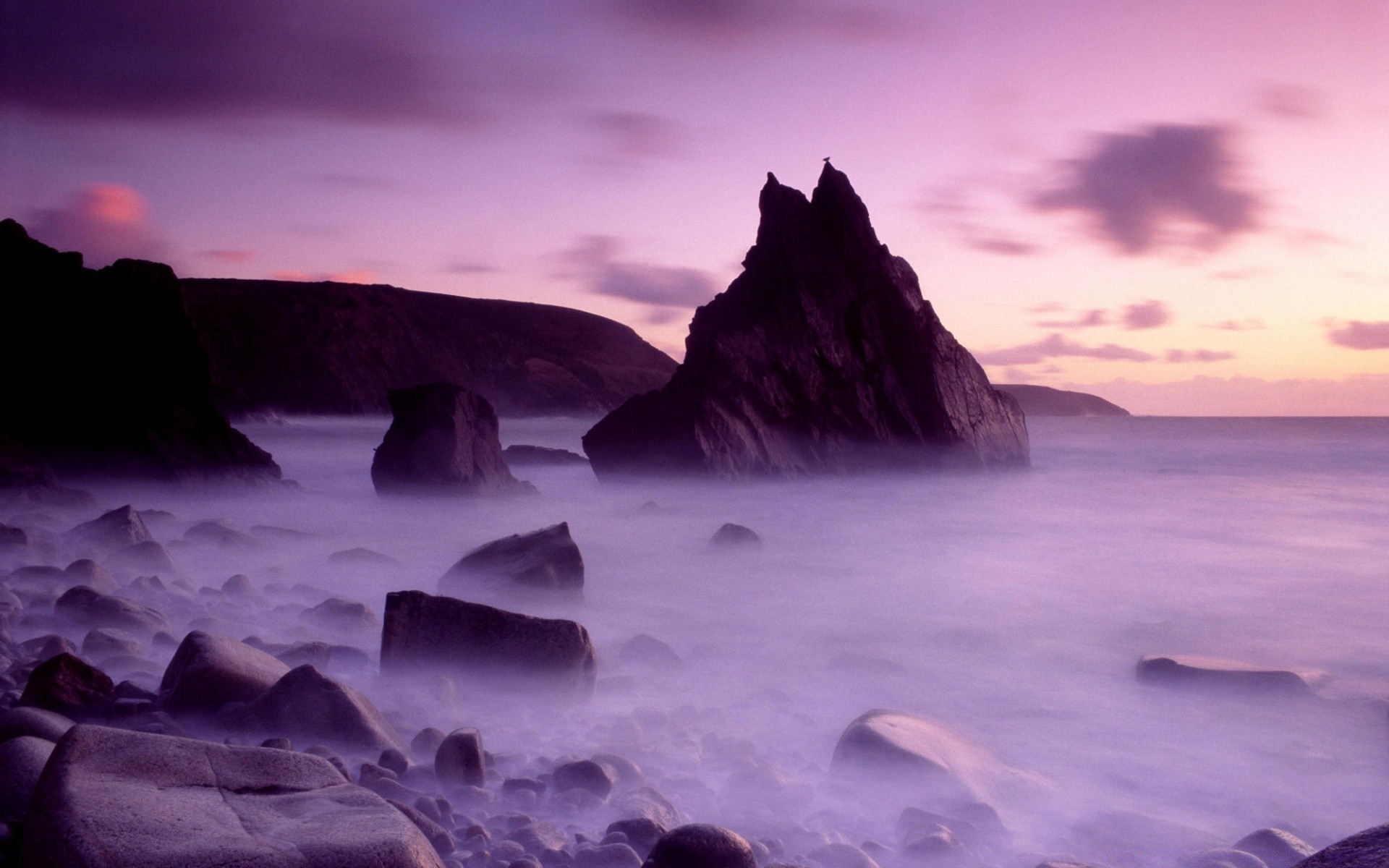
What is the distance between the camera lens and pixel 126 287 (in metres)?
11.8

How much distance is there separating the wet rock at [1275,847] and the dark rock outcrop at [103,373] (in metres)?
11.8

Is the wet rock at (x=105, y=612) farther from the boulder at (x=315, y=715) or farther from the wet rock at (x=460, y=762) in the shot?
the wet rock at (x=460, y=762)

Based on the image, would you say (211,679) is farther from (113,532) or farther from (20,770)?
(113,532)

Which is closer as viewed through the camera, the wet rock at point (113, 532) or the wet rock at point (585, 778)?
the wet rock at point (585, 778)

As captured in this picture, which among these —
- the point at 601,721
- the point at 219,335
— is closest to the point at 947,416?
the point at 601,721

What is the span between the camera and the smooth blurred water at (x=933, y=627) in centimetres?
342

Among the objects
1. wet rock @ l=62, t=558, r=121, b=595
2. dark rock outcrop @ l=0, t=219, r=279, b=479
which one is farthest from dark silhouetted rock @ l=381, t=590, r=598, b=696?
dark rock outcrop @ l=0, t=219, r=279, b=479

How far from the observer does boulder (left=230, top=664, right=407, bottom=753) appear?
2.96 m

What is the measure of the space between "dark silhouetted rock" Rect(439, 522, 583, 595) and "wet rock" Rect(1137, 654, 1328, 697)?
3.51 metres

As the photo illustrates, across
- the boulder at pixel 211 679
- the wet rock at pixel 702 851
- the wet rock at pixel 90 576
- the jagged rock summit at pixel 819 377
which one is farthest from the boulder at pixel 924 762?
the jagged rock summit at pixel 819 377

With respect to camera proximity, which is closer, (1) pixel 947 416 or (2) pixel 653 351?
(1) pixel 947 416

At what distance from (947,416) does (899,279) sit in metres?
3.18

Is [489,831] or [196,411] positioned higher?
[196,411]

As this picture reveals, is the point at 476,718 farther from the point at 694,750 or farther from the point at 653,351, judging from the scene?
the point at 653,351
